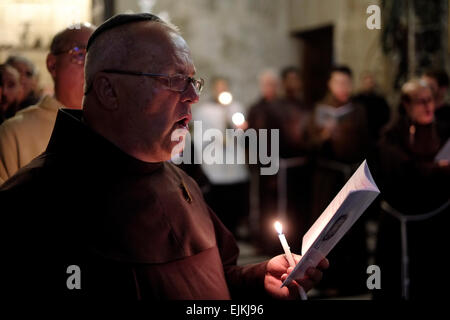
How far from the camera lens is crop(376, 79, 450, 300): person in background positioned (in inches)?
176

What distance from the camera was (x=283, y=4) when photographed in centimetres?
1200

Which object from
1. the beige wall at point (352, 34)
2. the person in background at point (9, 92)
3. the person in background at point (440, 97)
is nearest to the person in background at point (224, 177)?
the beige wall at point (352, 34)

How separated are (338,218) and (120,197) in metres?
0.62

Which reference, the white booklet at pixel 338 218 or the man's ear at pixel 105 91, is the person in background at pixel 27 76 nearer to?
the man's ear at pixel 105 91

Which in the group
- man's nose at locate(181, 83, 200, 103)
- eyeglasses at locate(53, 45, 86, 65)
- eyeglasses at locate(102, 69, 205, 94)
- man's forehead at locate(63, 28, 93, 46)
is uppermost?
man's forehead at locate(63, 28, 93, 46)

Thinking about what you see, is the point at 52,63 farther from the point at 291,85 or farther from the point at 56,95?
the point at 291,85

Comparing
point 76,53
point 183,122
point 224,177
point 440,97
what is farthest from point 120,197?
point 224,177

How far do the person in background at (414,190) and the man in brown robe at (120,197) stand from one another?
9.22 feet

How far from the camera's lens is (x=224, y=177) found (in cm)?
802

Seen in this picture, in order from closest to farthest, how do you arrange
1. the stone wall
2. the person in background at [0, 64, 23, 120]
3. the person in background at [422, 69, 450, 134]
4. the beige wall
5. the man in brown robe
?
the man in brown robe → the person in background at [0, 64, 23, 120] → the person in background at [422, 69, 450, 134] → the beige wall → the stone wall

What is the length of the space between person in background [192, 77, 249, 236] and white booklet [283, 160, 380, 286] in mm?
5772

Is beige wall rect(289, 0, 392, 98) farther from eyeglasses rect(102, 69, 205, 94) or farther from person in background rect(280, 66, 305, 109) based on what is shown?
eyeglasses rect(102, 69, 205, 94)

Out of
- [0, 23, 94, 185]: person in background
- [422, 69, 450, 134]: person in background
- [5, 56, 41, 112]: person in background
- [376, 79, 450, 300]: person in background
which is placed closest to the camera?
[0, 23, 94, 185]: person in background

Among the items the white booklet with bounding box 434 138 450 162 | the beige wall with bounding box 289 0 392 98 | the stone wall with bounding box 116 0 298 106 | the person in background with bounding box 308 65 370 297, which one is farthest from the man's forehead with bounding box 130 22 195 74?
the stone wall with bounding box 116 0 298 106
